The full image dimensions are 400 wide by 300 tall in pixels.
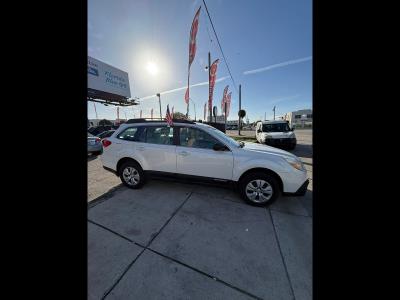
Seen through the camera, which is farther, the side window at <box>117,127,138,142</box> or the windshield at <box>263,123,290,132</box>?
the windshield at <box>263,123,290,132</box>

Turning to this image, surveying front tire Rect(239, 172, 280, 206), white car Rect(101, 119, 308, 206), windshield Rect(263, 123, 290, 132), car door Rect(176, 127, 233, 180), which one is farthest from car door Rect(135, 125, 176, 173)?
windshield Rect(263, 123, 290, 132)

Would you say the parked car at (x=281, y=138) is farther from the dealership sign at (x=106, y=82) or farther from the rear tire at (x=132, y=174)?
the dealership sign at (x=106, y=82)

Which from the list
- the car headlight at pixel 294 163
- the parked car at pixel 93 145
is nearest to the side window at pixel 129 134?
the car headlight at pixel 294 163

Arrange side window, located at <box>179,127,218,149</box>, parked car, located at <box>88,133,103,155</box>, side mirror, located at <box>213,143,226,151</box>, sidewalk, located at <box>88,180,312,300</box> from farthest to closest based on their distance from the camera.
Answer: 1. parked car, located at <box>88,133,103,155</box>
2. side window, located at <box>179,127,218,149</box>
3. side mirror, located at <box>213,143,226,151</box>
4. sidewalk, located at <box>88,180,312,300</box>

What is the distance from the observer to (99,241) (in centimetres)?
254

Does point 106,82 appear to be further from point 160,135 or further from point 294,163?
point 294,163

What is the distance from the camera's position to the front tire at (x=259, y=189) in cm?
346

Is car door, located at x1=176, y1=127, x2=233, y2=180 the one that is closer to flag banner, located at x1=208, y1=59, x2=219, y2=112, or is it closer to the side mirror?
the side mirror

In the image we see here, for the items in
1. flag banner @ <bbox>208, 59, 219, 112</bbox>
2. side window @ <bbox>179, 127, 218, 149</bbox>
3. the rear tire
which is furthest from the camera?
flag banner @ <bbox>208, 59, 219, 112</bbox>

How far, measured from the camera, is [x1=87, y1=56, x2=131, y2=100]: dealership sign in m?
22.1

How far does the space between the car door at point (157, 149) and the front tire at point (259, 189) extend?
1594 mm
